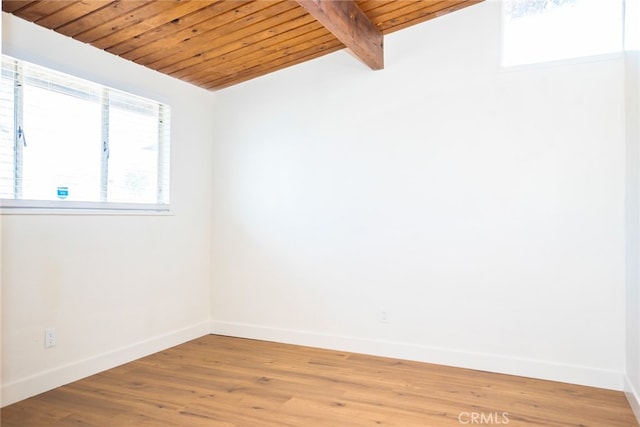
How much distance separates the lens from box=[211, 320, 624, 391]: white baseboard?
3.04 metres

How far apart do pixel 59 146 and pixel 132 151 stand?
63 cm

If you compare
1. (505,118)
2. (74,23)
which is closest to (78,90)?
(74,23)

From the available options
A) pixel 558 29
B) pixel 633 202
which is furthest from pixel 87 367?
pixel 558 29

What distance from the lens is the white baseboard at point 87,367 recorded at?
2.68 metres

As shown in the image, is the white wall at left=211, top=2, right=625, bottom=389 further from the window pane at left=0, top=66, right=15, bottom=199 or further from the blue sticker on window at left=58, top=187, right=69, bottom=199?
the window pane at left=0, top=66, right=15, bottom=199

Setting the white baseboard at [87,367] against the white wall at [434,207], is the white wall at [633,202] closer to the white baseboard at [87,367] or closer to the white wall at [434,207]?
the white wall at [434,207]

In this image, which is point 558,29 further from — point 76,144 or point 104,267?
point 104,267

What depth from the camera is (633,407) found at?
2635 millimetres

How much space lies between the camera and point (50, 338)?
2.88 metres

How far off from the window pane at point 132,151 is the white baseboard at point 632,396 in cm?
377

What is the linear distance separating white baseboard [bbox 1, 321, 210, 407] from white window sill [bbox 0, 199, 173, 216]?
1.06 metres

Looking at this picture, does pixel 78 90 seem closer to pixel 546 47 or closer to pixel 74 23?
pixel 74 23

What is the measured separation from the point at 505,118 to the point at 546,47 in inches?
24.3
